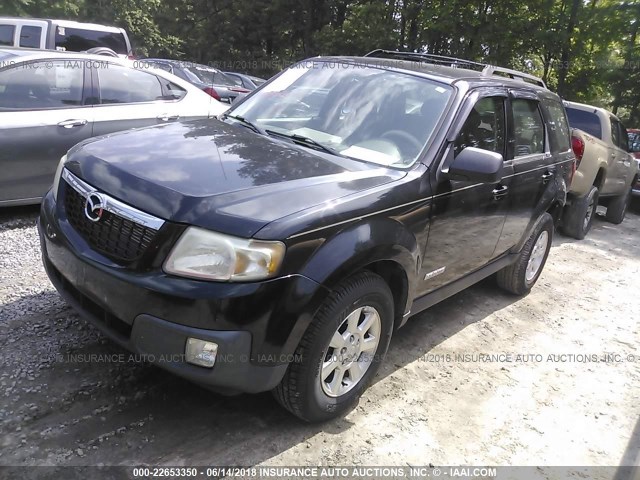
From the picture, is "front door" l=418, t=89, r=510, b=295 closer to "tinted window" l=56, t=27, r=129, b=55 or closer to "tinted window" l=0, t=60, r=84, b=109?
"tinted window" l=0, t=60, r=84, b=109

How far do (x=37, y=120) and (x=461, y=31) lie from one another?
17860 mm

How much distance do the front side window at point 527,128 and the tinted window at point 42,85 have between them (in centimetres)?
390

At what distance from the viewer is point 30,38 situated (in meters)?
9.48

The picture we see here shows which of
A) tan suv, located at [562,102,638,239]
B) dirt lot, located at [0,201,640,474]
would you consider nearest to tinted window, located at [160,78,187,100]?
dirt lot, located at [0,201,640,474]

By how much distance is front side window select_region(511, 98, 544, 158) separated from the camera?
161 inches

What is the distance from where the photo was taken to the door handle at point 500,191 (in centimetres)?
373

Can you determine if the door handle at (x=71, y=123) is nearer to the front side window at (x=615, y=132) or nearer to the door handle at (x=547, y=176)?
the door handle at (x=547, y=176)

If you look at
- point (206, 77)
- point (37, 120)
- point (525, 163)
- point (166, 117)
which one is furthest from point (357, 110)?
point (206, 77)

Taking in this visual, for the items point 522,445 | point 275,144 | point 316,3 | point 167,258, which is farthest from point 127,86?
point 316,3

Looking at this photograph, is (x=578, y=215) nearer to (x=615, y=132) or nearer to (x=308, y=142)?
(x=615, y=132)

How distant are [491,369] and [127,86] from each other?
14.3 ft

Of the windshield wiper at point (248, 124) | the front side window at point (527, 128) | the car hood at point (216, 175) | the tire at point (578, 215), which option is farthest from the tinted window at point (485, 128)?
the tire at point (578, 215)

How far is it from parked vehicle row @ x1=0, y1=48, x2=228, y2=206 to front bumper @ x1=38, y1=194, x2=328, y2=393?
9.16ft

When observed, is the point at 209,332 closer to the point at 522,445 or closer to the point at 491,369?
the point at 522,445
